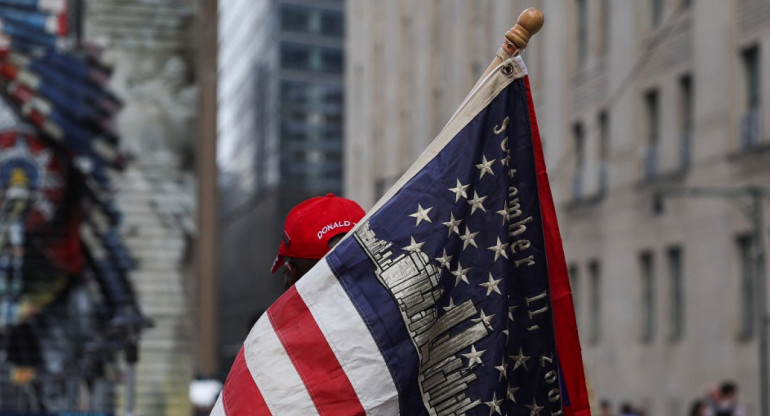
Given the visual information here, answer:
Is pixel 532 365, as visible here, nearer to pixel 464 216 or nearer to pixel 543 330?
pixel 543 330

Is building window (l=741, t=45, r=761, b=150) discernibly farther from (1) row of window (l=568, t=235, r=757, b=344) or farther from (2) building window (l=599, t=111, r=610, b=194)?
(2) building window (l=599, t=111, r=610, b=194)

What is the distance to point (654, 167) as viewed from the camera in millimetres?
39281

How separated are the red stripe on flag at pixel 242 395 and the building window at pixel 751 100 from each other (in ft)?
102

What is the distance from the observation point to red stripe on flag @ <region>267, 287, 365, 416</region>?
329 centimetres

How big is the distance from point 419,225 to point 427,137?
5506 centimetres

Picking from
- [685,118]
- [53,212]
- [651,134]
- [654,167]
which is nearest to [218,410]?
[53,212]

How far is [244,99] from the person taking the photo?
404ft

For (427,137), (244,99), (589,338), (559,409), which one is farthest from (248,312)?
(559,409)

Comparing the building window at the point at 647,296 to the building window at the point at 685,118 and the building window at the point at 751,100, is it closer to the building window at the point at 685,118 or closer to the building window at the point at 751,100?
the building window at the point at 685,118

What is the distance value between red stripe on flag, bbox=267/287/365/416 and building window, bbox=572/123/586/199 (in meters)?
41.5

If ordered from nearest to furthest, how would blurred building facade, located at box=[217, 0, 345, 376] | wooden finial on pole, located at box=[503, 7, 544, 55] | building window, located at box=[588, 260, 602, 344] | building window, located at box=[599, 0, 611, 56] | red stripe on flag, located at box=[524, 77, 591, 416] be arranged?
wooden finial on pole, located at box=[503, 7, 544, 55]
red stripe on flag, located at box=[524, 77, 591, 416]
building window, located at box=[588, 260, 602, 344]
building window, located at box=[599, 0, 611, 56]
blurred building facade, located at box=[217, 0, 345, 376]

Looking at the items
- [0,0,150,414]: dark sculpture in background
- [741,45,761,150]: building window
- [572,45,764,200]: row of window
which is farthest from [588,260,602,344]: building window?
[0,0,150,414]: dark sculpture in background

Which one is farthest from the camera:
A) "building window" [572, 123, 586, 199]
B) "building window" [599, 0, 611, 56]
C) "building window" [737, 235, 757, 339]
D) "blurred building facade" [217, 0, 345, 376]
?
"blurred building facade" [217, 0, 345, 376]

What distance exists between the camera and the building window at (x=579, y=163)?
4468cm
